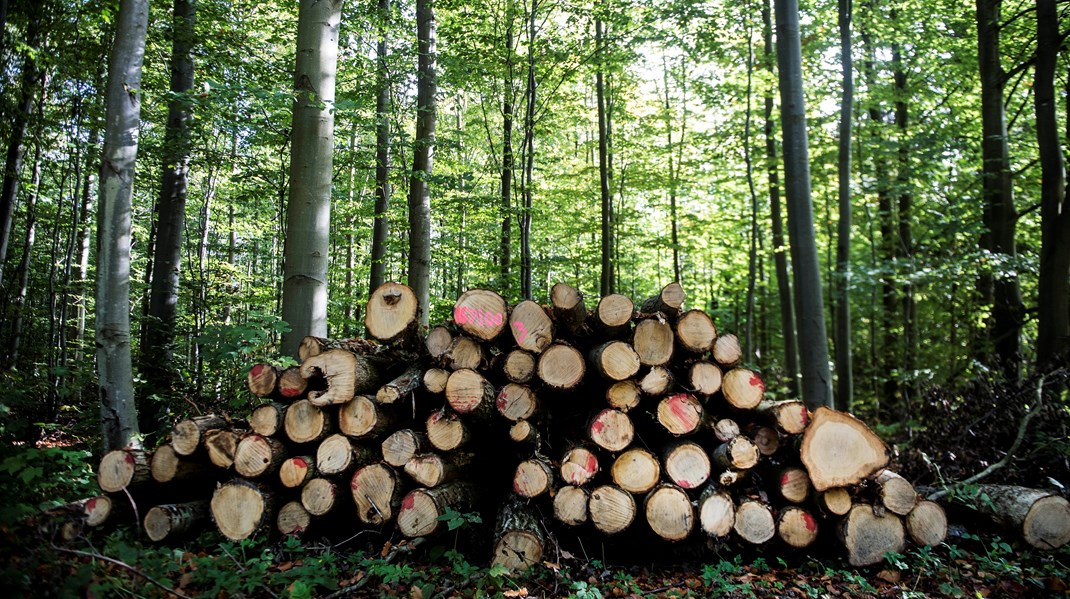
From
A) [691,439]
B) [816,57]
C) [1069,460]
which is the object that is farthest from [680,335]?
[816,57]

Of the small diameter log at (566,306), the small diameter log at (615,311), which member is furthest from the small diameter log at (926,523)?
the small diameter log at (566,306)

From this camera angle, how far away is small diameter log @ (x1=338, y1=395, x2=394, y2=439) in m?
3.98

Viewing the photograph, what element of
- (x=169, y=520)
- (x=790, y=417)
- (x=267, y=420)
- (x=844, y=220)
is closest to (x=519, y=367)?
(x=267, y=420)

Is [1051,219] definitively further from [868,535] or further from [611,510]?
[611,510]

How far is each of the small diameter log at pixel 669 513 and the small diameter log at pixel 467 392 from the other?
1269 mm

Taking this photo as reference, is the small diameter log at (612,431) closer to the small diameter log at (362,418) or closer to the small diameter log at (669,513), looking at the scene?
the small diameter log at (669,513)

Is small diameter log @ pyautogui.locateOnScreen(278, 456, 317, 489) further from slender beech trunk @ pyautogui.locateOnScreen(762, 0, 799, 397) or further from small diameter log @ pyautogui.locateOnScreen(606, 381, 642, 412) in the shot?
slender beech trunk @ pyautogui.locateOnScreen(762, 0, 799, 397)

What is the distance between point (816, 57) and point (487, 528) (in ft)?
39.6

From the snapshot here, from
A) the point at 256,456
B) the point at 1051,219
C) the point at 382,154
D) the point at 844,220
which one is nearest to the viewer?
the point at 256,456

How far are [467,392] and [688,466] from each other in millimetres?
1573

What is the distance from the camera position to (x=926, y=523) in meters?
3.91

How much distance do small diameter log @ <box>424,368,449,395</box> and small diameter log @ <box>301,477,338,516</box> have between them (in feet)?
2.94

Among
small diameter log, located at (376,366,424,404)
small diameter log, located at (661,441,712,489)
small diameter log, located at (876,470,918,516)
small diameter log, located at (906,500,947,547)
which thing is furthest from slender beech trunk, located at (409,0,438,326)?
small diameter log, located at (906,500,947,547)

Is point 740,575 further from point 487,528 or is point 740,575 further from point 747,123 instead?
point 747,123
